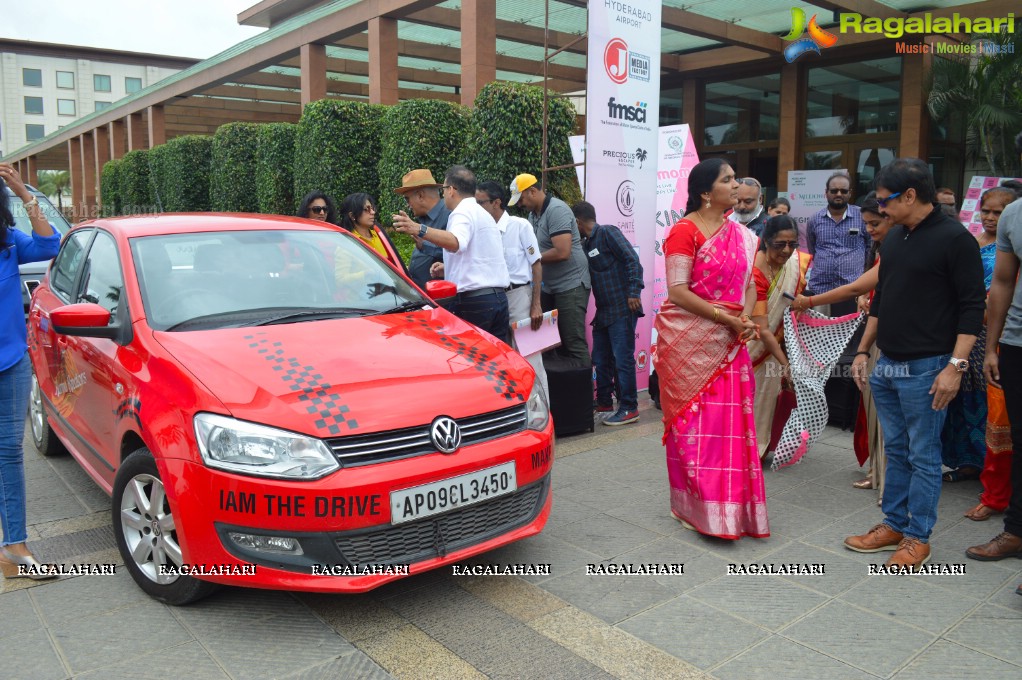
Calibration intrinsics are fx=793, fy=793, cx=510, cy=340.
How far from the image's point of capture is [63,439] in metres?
4.60

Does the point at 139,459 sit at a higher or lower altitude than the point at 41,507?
higher

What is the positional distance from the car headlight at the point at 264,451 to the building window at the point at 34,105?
7745 cm

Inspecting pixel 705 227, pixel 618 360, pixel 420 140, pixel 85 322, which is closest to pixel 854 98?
pixel 420 140

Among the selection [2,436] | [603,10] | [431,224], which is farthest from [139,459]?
[603,10]

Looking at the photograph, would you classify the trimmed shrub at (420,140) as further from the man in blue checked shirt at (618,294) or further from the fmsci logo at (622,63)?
the man in blue checked shirt at (618,294)

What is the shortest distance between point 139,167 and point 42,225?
68.4ft

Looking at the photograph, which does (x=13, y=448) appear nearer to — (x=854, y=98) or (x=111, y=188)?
(x=854, y=98)

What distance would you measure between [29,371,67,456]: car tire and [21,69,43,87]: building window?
244 ft

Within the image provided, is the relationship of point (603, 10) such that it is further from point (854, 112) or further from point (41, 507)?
point (854, 112)

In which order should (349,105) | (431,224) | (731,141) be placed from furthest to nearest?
1. (731,141)
2. (349,105)
3. (431,224)

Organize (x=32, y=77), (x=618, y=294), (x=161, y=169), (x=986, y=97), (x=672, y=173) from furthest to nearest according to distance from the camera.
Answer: (x=32, y=77), (x=161, y=169), (x=986, y=97), (x=672, y=173), (x=618, y=294)

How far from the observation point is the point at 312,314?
3.68 metres

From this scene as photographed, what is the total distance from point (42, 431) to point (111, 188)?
2305 cm

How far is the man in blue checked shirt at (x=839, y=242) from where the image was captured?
6723 mm
